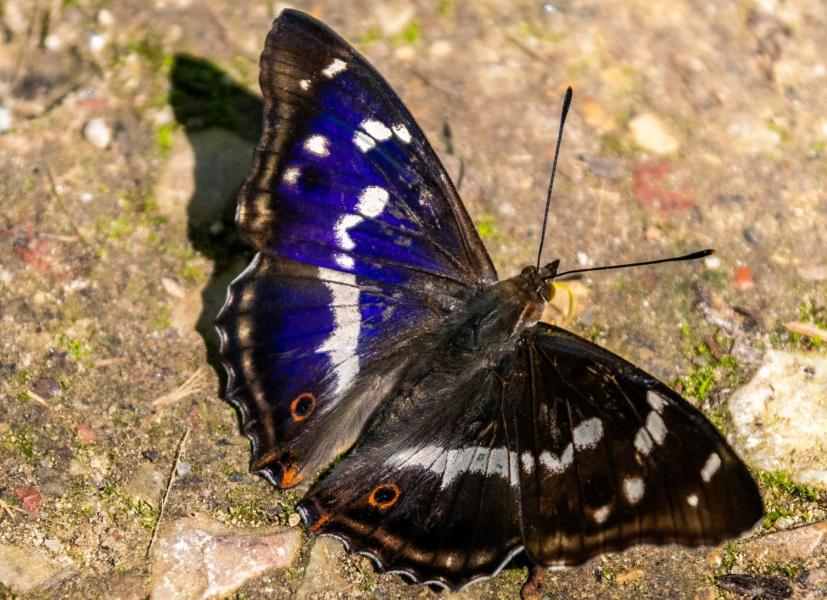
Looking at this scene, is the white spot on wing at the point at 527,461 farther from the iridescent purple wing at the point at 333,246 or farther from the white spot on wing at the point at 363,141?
the white spot on wing at the point at 363,141

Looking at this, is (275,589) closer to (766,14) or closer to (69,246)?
(69,246)

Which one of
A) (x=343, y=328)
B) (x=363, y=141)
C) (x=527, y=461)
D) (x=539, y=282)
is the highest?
(x=363, y=141)

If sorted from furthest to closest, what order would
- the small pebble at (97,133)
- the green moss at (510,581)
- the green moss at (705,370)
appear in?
the small pebble at (97,133) → the green moss at (705,370) → the green moss at (510,581)

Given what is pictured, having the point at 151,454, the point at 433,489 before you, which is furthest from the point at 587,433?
the point at 151,454

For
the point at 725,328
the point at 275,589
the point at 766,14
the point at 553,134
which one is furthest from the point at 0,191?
the point at 766,14

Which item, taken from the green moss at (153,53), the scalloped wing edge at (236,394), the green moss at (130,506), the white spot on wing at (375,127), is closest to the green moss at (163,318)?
the scalloped wing edge at (236,394)

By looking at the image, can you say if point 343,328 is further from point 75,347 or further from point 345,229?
point 75,347

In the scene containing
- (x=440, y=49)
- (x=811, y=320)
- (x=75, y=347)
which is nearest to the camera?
(x=75, y=347)
